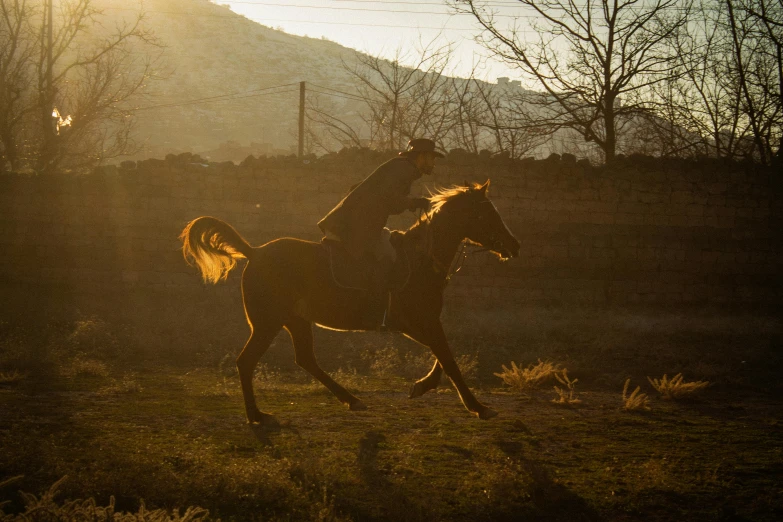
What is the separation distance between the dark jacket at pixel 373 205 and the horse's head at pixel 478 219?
460mm

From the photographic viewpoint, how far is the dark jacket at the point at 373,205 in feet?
22.4

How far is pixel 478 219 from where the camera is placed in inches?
275

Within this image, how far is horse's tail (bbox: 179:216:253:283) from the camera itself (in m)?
6.98

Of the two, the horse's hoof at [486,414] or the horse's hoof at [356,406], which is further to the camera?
the horse's hoof at [356,406]

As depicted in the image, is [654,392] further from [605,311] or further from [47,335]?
[47,335]

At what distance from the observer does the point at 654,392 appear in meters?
9.23

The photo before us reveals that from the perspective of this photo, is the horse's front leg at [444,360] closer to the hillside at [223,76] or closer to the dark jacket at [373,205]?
the dark jacket at [373,205]

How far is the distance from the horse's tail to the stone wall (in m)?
7.21

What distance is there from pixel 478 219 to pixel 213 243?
2.48 metres

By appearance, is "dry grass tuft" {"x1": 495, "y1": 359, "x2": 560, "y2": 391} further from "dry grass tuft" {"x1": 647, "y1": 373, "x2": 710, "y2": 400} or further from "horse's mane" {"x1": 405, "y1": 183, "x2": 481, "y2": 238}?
"horse's mane" {"x1": 405, "y1": 183, "x2": 481, "y2": 238}

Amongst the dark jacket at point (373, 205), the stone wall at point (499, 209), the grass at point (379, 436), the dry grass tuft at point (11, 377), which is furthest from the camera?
the stone wall at point (499, 209)

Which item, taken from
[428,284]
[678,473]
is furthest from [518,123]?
[678,473]

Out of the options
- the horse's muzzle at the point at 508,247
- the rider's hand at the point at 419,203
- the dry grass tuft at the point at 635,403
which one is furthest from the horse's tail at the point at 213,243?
the dry grass tuft at the point at 635,403

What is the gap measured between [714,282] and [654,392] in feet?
23.0
